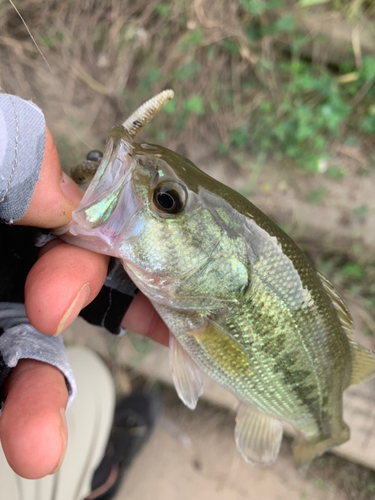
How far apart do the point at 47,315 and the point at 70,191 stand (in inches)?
17.2

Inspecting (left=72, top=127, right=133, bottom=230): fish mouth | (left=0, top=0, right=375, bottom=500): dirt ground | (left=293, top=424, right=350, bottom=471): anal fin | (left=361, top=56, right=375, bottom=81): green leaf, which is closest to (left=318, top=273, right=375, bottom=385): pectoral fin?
(left=293, top=424, right=350, bottom=471): anal fin

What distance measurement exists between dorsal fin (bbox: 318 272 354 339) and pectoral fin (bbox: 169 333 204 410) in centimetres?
73

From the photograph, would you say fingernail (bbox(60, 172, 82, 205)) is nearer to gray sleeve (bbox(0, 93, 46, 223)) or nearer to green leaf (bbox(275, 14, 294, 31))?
gray sleeve (bbox(0, 93, 46, 223))

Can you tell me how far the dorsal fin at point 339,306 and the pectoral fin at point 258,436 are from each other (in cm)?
64

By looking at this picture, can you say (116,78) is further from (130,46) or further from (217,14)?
(217,14)

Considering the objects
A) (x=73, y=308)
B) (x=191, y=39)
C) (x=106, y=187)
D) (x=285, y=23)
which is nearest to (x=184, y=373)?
(x=73, y=308)

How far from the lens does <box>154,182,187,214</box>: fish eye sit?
1.18 m

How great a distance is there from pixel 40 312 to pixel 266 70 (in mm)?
2674

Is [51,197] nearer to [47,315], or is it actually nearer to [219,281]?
[47,315]

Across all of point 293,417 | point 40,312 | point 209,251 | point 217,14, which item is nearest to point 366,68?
point 217,14

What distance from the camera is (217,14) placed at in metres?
2.65

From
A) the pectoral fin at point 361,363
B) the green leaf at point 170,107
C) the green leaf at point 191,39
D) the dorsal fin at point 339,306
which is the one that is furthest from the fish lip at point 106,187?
the green leaf at point 191,39

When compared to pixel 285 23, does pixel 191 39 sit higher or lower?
lower

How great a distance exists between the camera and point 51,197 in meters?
1.11
